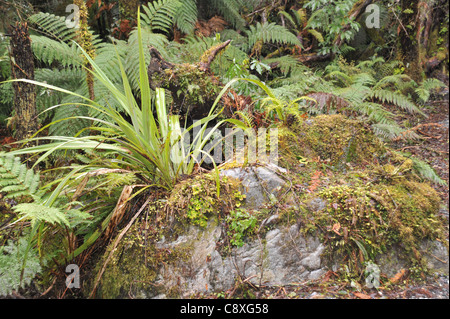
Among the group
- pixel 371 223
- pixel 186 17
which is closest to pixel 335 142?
pixel 371 223

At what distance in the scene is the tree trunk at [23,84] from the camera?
2.10 metres

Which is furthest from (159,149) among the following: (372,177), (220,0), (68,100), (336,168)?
(220,0)

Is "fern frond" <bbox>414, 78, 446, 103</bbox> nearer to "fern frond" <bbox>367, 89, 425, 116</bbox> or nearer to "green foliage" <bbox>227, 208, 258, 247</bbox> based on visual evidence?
"fern frond" <bbox>367, 89, 425, 116</bbox>

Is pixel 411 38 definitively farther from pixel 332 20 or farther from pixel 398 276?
pixel 398 276

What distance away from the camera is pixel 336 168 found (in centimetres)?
227

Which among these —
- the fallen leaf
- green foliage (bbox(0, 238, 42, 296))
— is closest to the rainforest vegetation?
green foliage (bbox(0, 238, 42, 296))

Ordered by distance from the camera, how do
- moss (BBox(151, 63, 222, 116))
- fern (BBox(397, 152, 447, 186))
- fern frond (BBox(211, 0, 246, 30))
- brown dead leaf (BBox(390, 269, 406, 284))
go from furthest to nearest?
fern frond (BBox(211, 0, 246, 30)) → moss (BBox(151, 63, 222, 116)) → fern (BBox(397, 152, 447, 186)) → brown dead leaf (BBox(390, 269, 406, 284))

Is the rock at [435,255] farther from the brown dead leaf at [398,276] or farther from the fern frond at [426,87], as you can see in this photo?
the fern frond at [426,87]

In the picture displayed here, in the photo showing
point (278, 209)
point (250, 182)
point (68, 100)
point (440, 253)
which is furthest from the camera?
point (68, 100)

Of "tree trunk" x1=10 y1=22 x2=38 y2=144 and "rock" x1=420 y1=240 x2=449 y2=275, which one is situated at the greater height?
"tree trunk" x1=10 y1=22 x2=38 y2=144

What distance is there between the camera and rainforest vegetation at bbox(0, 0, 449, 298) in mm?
1683

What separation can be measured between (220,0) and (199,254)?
4.11 m

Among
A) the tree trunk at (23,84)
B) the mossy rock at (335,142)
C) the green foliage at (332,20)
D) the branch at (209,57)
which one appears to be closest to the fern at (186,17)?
the branch at (209,57)
